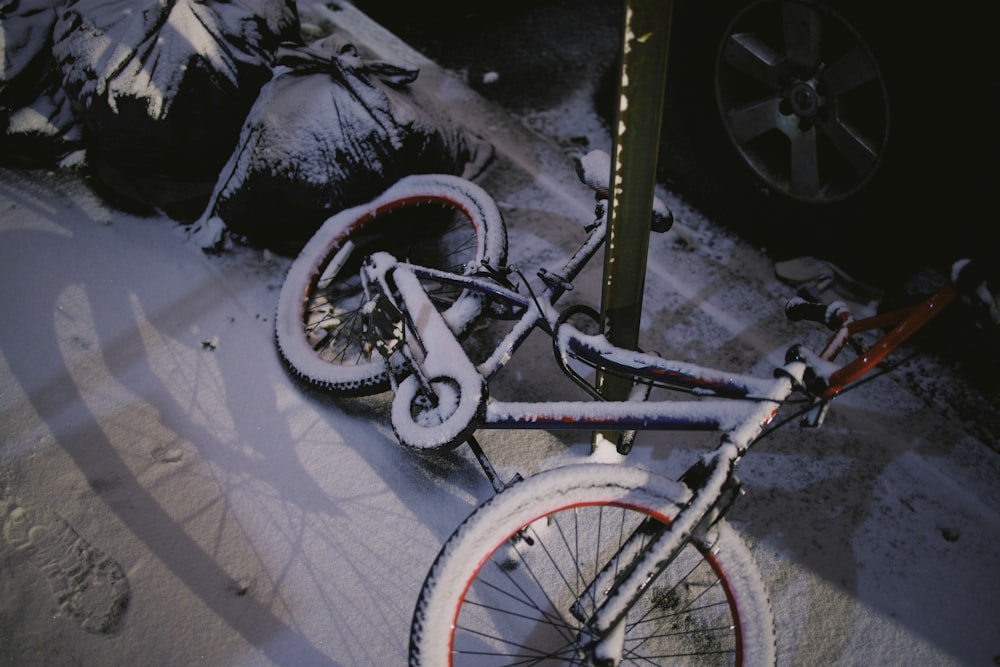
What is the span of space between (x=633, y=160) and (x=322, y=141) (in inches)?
60.2

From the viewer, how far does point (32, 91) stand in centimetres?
298

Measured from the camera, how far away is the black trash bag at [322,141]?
2432mm

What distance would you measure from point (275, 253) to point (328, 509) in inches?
54.0

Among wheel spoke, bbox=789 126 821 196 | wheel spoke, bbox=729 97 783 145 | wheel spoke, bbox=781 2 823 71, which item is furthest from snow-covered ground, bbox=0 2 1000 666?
wheel spoke, bbox=781 2 823 71

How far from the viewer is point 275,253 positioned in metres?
2.90

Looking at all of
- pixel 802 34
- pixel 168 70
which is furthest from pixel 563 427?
pixel 168 70

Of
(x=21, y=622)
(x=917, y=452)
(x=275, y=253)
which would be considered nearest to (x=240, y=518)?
(x=21, y=622)

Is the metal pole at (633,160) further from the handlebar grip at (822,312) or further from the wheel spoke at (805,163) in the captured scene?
the wheel spoke at (805,163)

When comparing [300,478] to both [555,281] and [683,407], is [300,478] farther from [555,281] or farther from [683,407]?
[683,407]

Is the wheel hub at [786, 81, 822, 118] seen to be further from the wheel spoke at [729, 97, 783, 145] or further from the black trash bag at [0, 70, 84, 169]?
the black trash bag at [0, 70, 84, 169]

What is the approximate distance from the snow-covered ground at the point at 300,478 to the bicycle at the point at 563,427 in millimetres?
250

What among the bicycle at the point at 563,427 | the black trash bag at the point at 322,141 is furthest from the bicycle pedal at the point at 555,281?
the black trash bag at the point at 322,141

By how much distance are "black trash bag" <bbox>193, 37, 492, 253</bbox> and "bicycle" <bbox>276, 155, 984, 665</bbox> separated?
136 millimetres

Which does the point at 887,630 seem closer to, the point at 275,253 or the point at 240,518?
the point at 240,518
